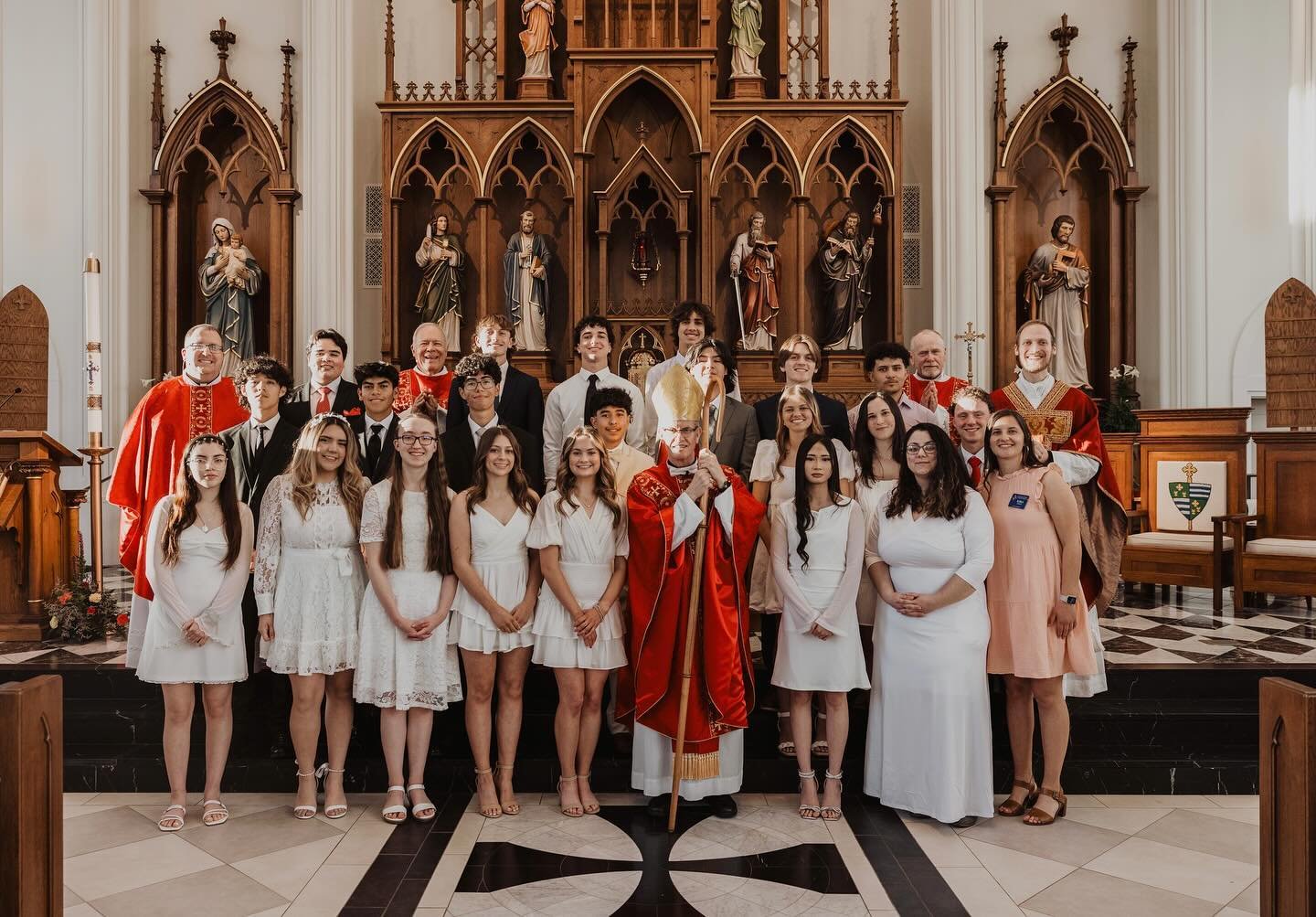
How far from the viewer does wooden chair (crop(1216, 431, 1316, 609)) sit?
20.0 ft

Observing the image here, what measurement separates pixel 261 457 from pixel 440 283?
466cm

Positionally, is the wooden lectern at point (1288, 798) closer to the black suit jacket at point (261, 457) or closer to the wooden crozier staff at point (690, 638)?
the wooden crozier staff at point (690, 638)

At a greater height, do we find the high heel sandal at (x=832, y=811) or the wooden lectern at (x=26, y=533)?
the wooden lectern at (x=26, y=533)

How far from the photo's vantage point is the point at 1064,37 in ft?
28.8

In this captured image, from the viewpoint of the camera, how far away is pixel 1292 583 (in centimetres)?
609

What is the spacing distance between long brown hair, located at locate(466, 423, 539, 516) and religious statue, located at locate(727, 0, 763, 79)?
6.09m

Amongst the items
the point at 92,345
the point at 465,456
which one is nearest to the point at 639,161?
the point at 92,345

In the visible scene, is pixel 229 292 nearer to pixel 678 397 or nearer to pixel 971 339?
pixel 678 397

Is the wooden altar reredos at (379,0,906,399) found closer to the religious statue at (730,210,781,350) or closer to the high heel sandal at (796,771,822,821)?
the religious statue at (730,210,781,350)

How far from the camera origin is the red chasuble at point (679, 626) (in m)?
3.59

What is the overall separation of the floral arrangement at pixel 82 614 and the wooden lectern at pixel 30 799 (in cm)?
345

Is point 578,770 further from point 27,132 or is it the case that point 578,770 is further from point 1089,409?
point 27,132

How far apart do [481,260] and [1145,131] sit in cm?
660

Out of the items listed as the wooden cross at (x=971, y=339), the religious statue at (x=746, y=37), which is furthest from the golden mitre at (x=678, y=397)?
the religious statue at (x=746, y=37)
